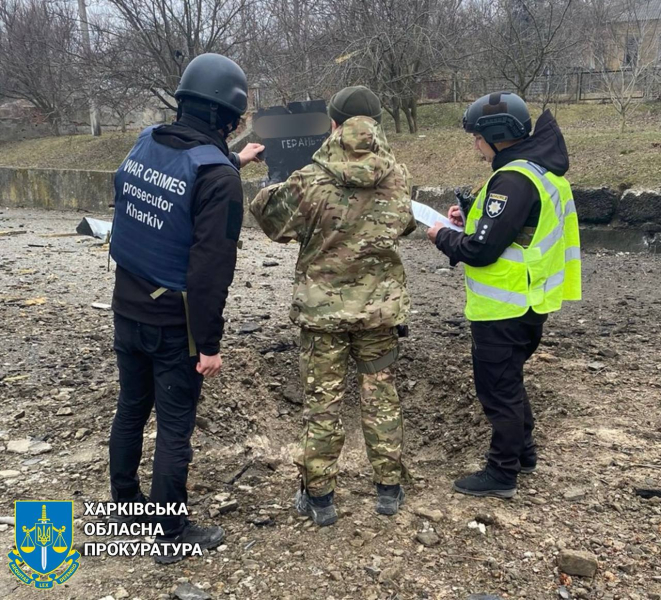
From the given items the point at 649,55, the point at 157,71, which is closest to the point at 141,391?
the point at 157,71

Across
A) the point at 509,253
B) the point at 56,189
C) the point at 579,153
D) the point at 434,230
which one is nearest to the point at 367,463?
the point at 434,230

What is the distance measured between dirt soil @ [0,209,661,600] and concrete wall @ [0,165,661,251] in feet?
7.08

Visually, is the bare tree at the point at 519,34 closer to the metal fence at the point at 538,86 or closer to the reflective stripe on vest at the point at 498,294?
the metal fence at the point at 538,86

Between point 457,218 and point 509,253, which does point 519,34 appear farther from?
point 509,253

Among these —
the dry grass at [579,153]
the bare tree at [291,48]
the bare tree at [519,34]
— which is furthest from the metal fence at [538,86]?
the bare tree at [291,48]

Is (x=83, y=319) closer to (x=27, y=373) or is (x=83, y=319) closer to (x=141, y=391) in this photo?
(x=27, y=373)

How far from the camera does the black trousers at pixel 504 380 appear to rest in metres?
3.11

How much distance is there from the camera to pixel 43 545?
2859 millimetres

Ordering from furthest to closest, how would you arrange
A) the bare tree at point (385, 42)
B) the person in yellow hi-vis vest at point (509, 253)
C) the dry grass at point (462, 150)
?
1. the bare tree at point (385, 42)
2. the dry grass at point (462, 150)
3. the person in yellow hi-vis vest at point (509, 253)

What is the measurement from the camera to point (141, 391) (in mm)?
2934

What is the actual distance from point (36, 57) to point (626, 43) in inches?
680

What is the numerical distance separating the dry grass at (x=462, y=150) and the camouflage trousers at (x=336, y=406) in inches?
286

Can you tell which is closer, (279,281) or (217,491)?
(217,491)

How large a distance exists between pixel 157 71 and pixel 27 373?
12796 mm
